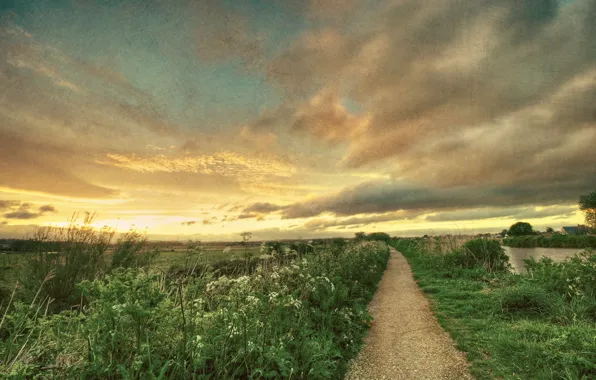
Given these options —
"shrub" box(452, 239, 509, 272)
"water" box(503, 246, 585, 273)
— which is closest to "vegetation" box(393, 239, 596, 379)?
"shrub" box(452, 239, 509, 272)

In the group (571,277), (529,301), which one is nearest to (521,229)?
(571,277)

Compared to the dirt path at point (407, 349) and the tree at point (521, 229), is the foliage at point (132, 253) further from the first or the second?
the tree at point (521, 229)

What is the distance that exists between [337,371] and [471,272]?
35.7ft

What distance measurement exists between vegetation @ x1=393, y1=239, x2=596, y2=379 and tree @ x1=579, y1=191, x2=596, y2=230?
5289 cm

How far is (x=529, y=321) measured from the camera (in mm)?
6938

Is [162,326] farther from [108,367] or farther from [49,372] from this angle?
[49,372]

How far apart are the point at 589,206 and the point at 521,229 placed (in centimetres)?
2009

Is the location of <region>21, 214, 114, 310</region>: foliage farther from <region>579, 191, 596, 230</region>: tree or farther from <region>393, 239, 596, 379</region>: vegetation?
<region>579, 191, 596, 230</region>: tree

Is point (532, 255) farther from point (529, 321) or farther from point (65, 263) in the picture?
point (65, 263)

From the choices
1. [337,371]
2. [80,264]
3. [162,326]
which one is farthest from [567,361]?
[80,264]

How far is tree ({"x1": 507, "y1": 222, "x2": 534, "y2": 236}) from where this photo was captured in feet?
230

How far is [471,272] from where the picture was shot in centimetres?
1380

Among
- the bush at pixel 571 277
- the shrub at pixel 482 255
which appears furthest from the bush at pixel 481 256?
the bush at pixel 571 277

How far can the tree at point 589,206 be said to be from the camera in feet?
162
